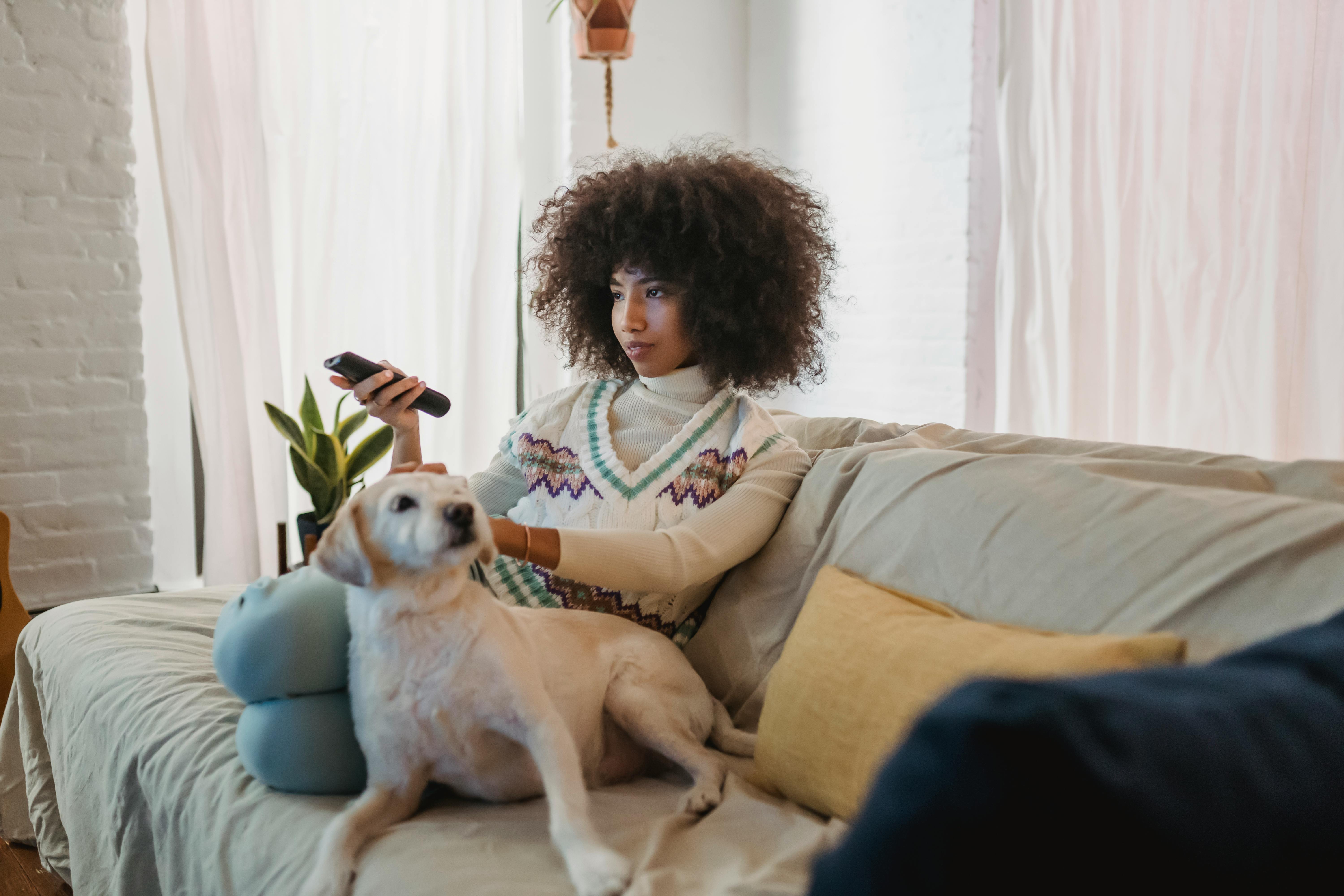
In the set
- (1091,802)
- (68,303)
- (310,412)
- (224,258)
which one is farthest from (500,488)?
(68,303)

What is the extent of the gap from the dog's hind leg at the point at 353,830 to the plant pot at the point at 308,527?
1668mm

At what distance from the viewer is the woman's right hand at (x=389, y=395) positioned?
1.58 m

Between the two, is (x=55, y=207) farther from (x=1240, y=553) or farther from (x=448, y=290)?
(x=1240, y=553)

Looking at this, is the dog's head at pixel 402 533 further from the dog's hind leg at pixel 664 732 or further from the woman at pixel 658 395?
the dog's hind leg at pixel 664 732

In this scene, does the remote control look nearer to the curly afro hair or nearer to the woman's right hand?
the woman's right hand

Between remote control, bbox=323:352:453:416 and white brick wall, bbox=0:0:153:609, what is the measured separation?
1.91 m

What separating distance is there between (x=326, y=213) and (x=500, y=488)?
2.06 meters

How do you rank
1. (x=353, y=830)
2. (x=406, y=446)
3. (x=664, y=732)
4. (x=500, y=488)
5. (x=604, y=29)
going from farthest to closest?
(x=604, y=29), (x=500, y=488), (x=406, y=446), (x=664, y=732), (x=353, y=830)

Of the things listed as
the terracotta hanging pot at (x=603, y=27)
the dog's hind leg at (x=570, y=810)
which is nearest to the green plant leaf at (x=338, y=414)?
the terracotta hanging pot at (x=603, y=27)

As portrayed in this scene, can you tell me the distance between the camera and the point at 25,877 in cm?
191

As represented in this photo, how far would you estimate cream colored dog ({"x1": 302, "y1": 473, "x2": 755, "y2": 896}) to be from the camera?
3.65ft

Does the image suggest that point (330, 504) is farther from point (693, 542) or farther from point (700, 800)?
point (700, 800)

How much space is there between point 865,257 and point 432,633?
2918 mm

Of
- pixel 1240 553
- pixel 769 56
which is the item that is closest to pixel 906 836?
pixel 1240 553
